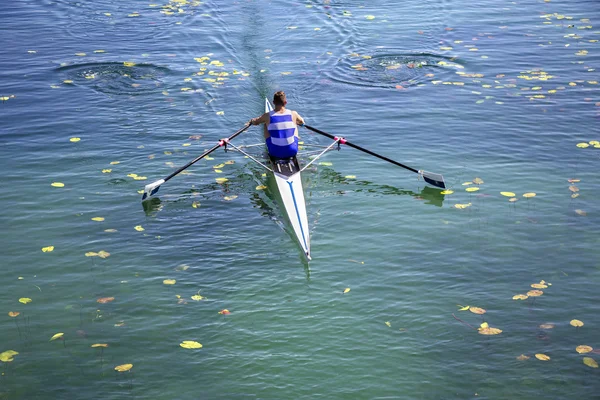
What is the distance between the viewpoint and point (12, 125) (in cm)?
1688

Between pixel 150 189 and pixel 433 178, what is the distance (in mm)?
5359

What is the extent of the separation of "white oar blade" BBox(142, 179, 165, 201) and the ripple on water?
576 cm

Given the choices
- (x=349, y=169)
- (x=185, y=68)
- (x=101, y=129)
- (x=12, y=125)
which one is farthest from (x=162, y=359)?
(x=185, y=68)

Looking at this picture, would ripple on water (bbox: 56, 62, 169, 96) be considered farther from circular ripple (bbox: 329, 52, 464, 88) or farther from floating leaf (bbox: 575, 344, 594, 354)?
floating leaf (bbox: 575, 344, 594, 354)

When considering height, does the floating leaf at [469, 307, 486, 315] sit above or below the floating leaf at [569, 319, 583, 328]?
above

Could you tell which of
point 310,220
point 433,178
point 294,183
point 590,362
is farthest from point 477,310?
point 294,183

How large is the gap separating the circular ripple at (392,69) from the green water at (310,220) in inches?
3.5

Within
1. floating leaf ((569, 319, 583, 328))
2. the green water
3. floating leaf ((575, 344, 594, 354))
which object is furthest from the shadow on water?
floating leaf ((575, 344, 594, 354))

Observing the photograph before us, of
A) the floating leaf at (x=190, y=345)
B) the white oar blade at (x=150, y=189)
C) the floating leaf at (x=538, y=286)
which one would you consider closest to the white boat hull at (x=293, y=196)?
the white oar blade at (x=150, y=189)

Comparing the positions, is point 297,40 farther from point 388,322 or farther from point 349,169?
point 388,322

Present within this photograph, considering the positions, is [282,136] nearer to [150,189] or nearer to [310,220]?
[310,220]

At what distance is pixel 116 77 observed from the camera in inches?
779

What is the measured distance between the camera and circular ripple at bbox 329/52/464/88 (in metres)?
19.7

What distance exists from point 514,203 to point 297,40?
12018mm
